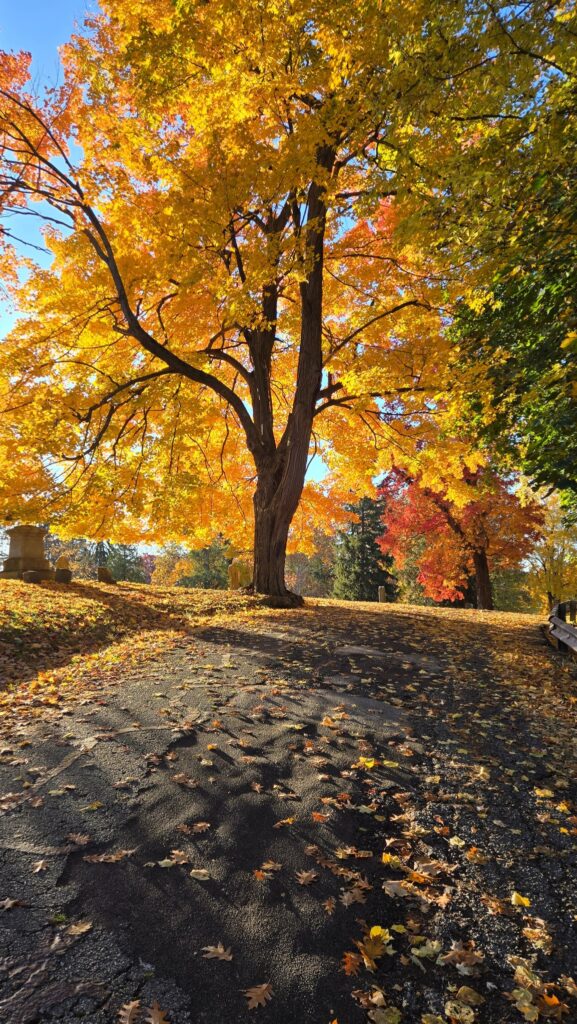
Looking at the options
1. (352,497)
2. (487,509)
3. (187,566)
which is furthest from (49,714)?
(187,566)

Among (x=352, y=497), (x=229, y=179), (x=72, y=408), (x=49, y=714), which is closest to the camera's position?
(x=49, y=714)

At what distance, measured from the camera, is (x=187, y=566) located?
4278 cm

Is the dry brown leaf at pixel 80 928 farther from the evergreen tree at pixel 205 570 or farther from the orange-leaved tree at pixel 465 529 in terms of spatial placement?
the evergreen tree at pixel 205 570

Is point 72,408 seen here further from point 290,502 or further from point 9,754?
point 9,754

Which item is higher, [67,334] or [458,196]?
[67,334]

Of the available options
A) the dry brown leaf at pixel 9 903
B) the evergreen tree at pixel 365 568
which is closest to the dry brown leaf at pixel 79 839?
the dry brown leaf at pixel 9 903

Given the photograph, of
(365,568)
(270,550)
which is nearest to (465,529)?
(270,550)

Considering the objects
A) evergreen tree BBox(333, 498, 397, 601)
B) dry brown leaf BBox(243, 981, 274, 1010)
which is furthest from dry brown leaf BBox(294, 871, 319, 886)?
evergreen tree BBox(333, 498, 397, 601)

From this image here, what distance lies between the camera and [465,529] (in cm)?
1866

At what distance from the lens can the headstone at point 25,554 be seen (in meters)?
12.4

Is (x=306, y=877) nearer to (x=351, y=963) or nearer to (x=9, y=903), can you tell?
(x=351, y=963)

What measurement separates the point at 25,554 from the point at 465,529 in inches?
594

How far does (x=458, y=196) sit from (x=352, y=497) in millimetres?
11498

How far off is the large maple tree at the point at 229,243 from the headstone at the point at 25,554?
91.1 inches
